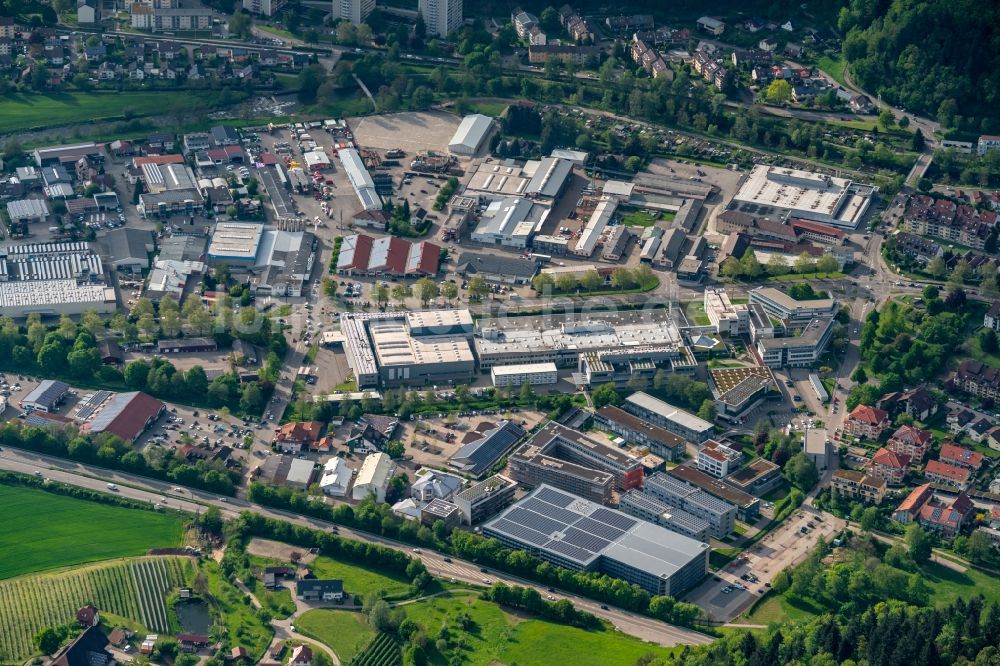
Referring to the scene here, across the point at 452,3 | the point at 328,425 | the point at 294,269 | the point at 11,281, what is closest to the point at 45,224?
the point at 11,281

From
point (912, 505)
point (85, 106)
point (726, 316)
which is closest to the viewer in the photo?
point (912, 505)

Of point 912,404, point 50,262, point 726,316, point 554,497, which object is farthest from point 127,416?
point 912,404

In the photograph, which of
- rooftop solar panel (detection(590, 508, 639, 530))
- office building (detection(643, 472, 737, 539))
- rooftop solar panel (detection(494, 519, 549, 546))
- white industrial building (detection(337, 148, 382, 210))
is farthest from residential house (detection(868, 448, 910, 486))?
white industrial building (detection(337, 148, 382, 210))

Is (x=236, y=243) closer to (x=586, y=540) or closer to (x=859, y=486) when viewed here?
A: (x=586, y=540)

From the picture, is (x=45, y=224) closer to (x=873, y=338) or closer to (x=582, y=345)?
(x=582, y=345)

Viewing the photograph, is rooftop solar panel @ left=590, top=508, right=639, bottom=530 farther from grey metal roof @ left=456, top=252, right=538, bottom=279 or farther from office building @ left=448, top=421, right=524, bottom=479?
grey metal roof @ left=456, top=252, right=538, bottom=279

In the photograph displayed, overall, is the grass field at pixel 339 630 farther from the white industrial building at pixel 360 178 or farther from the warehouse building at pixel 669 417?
the white industrial building at pixel 360 178

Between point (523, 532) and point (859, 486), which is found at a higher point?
point (859, 486)
